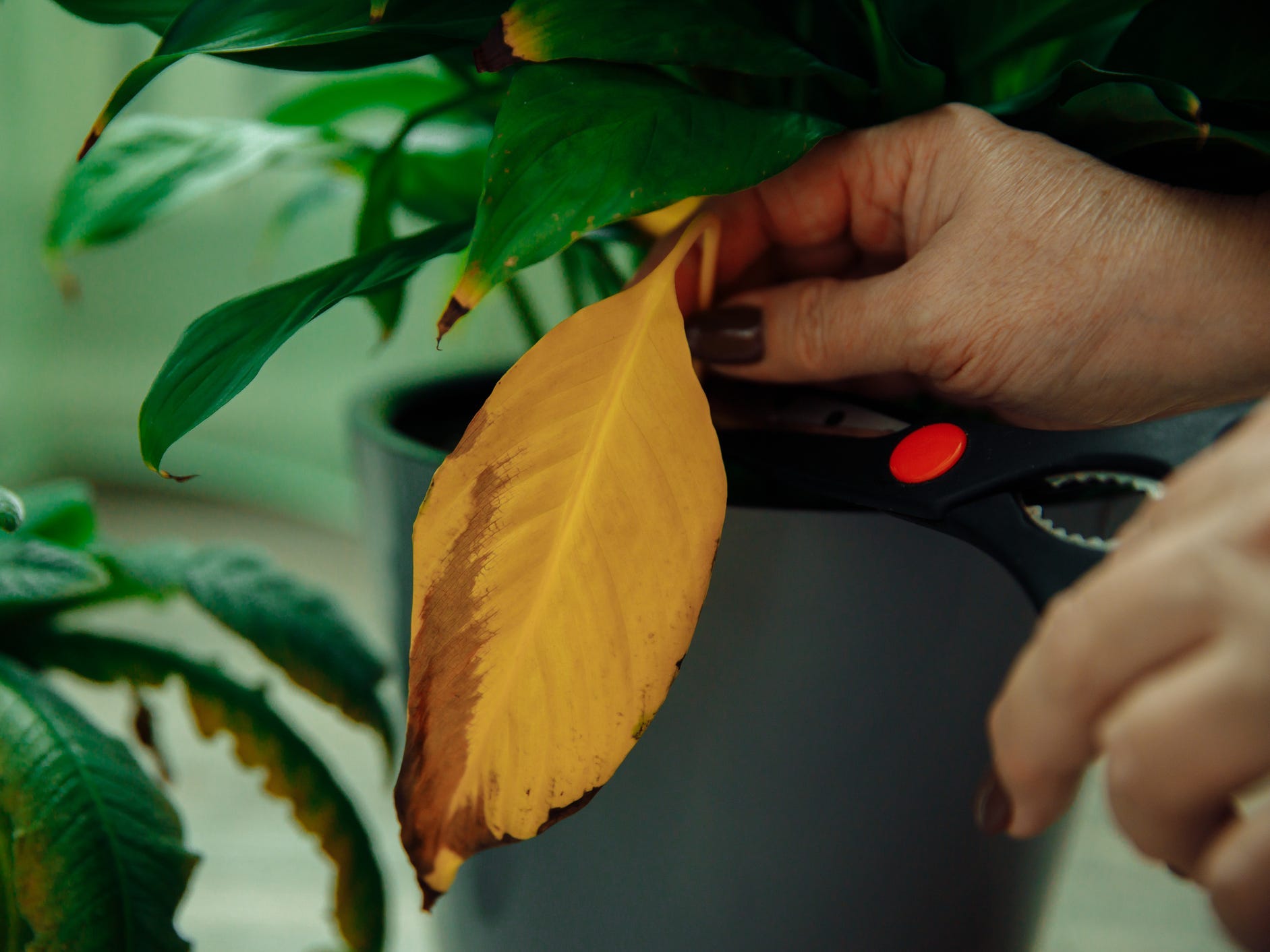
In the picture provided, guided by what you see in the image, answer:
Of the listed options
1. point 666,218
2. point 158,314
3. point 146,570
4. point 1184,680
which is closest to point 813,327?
point 666,218

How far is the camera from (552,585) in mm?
274

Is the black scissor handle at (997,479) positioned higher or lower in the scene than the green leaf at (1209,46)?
lower

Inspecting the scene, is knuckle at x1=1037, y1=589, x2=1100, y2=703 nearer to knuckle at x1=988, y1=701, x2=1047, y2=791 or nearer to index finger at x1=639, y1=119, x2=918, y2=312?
knuckle at x1=988, y1=701, x2=1047, y2=791

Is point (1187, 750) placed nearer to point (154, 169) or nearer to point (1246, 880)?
point (1246, 880)

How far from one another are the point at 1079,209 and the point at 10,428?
1.51 m

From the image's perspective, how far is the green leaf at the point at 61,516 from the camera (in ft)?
1.61

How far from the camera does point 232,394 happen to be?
31 cm

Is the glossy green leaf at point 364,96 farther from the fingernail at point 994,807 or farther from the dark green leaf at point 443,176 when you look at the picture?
the fingernail at point 994,807

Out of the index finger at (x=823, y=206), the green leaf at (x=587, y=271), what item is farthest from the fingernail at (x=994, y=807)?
the green leaf at (x=587, y=271)

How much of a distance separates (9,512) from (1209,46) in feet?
1.48

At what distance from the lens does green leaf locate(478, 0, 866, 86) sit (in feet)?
0.93

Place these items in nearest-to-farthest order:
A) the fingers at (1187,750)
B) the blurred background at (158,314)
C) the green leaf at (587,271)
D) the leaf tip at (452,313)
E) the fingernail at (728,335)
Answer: the fingers at (1187,750) < the leaf tip at (452,313) < the fingernail at (728,335) < the green leaf at (587,271) < the blurred background at (158,314)

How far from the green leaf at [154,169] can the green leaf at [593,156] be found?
0.25 meters

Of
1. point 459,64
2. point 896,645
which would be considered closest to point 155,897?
point 896,645
